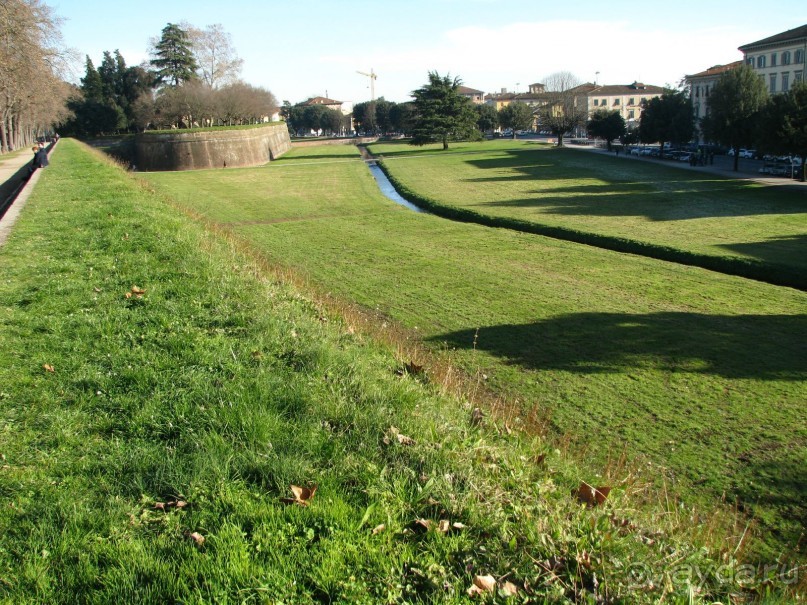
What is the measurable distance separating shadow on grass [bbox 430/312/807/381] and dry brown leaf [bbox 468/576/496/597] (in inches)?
232

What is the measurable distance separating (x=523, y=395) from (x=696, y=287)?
23.1 ft

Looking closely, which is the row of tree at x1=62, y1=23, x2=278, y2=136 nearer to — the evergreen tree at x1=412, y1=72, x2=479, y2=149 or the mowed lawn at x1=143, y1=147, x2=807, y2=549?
the evergreen tree at x1=412, y1=72, x2=479, y2=149

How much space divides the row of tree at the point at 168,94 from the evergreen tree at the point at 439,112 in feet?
61.2

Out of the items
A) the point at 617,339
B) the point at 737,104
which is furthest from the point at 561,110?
the point at 617,339

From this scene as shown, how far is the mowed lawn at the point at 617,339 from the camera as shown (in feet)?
22.0

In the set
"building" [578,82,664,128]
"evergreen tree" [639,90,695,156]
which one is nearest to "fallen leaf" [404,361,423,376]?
"evergreen tree" [639,90,695,156]

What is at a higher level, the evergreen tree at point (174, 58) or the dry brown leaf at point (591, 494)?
the evergreen tree at point (174, 58)

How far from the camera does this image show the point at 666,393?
26.7 feet

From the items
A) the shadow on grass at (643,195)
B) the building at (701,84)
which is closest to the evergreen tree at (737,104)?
the shadow on grass at (643,195)

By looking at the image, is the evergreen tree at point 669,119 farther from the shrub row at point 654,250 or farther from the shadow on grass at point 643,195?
the shrub row at point 654,250

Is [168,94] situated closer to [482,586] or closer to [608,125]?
[608,125]

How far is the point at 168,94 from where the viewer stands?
6200cm

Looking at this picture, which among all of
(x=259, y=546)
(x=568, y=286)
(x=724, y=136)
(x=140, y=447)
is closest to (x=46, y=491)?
(x=140, y=447)

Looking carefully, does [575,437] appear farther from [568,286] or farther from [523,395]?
[568,286]
